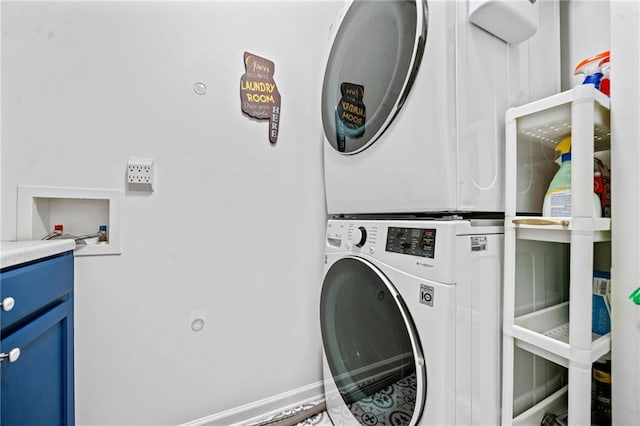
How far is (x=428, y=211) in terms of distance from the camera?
78 centimetres

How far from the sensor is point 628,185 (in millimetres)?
680

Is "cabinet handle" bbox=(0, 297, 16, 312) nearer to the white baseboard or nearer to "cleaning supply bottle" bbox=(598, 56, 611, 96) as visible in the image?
the white baseboard

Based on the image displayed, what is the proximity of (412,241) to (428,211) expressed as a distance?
0.10m

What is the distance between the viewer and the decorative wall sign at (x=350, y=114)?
101cm

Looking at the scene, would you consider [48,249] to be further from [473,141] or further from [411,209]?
[473,141]

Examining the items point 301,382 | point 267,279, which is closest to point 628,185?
point 267,279

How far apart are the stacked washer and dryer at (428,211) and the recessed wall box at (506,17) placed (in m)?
0.02

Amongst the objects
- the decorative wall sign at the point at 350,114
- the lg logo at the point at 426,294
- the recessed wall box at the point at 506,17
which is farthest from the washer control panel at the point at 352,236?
the recessed wall box at the point at 506,17

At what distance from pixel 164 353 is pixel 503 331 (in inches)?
47.5

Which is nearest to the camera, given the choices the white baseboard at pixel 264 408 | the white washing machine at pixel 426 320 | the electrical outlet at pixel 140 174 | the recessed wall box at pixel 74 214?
the white washing machine at pixel 426 320

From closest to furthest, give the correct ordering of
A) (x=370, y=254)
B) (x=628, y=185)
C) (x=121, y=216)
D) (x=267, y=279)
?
(x=628, y=185) → (x=370, y=254) → (x=121, y=216) → (x=267, y=279)

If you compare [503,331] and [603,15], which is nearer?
[503,331]

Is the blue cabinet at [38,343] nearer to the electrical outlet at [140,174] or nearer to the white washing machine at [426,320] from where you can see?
the electrical outlet at [140,174]

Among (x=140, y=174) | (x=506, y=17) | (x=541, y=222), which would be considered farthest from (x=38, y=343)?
(x=506, y=17)
